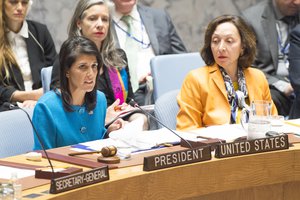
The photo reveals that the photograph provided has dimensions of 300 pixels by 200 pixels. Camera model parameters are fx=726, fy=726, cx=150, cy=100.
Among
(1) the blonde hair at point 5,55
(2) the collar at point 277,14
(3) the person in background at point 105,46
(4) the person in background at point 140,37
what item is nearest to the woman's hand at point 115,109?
(3) the person in background at point 105,46

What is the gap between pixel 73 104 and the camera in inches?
133

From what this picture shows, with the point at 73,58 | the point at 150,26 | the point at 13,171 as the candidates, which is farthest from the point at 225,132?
the point at 150,26

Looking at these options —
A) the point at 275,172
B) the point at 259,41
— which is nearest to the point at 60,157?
the point at 275,172

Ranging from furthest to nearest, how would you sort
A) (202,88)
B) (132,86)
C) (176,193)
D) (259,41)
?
(259,41) < (132,86) < (202,88) < (176,193)

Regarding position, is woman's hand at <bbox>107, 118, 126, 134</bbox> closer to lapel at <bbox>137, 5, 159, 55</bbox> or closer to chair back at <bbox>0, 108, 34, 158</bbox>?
chair back at <bbox>0, 108, 34, 158</bbox>

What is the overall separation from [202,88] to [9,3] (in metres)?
1.61

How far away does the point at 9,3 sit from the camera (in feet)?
15.5

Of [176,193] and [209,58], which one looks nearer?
[176,193]

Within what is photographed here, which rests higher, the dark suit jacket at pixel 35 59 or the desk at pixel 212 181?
the dark suit jacket at pixel 35 59

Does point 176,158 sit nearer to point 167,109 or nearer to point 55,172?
point 55,172

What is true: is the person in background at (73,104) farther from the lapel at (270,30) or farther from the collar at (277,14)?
the collar at (277,14)

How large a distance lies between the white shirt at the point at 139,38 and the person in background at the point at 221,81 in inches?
45.5

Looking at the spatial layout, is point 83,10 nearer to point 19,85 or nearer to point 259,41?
point 19,85

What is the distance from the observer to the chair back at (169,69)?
4559 mm
